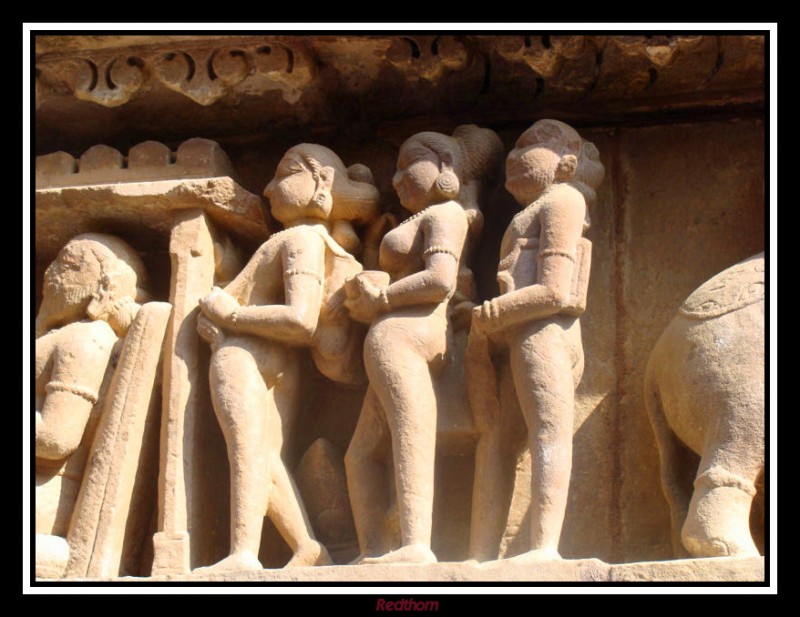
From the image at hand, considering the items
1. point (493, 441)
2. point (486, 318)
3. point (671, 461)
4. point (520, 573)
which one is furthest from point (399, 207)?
point (520, 573)

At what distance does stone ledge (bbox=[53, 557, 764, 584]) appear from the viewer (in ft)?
17.5

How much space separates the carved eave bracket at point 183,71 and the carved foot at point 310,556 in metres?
1.75

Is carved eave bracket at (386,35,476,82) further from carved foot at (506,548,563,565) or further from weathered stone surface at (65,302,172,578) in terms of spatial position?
carved foot at (506,548,563,565)

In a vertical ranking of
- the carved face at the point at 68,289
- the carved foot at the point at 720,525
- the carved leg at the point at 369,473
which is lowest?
the carved foot at the point at 720,525

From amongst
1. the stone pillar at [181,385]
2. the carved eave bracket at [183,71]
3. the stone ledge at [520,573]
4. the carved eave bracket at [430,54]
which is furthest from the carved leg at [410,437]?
the carved eave bracket at [183,71]

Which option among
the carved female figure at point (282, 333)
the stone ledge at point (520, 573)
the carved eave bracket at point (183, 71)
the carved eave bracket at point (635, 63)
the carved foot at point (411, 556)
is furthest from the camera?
the carved eave bracket at point (183, 71)

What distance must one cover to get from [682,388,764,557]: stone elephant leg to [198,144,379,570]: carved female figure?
1.34 m

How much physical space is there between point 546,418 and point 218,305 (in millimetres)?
1306

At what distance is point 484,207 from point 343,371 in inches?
33.0

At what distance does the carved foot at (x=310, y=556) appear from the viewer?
5.96 m

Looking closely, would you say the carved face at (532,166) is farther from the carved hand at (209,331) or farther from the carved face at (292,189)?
the carved hand at (209,331)

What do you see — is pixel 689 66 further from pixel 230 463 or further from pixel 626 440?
pixel 230 463

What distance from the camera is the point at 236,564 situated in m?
5.84

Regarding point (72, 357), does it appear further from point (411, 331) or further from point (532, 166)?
point (532, 166)
